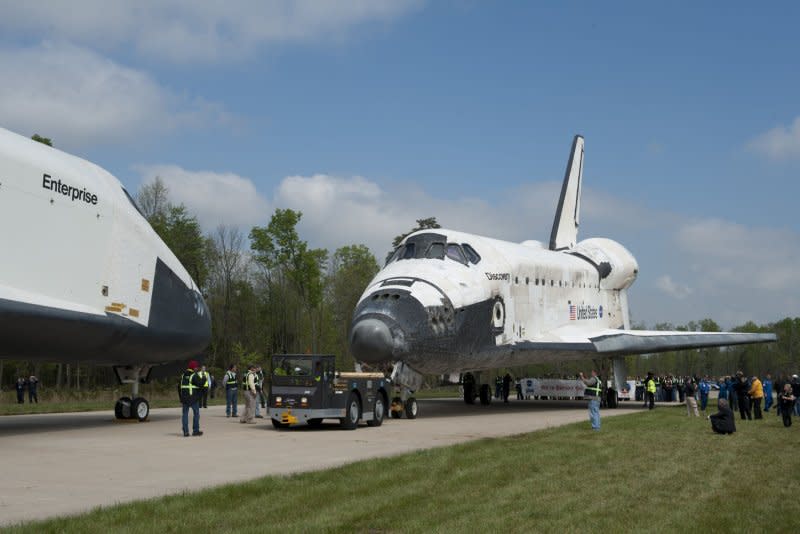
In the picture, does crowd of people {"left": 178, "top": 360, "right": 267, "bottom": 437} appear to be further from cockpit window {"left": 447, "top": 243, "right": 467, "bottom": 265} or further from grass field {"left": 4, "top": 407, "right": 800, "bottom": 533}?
cockpit window {"left": 447, "top": 243, "right": 467, "bottom": 265}

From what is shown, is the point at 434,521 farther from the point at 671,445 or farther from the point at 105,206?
the point at 105,206

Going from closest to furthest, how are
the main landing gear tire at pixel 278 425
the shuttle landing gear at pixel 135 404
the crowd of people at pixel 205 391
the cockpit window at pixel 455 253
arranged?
the crowd of people at pixel 205 391 → the main landing gear tire at pixel 278 425 → the shuttle landing gear at pixel 135 404 → the cockpit window at pixel 455 253

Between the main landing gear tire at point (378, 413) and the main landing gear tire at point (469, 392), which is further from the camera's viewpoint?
the main landing gear tire at point (469, 392)

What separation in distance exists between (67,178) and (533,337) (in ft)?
43.5

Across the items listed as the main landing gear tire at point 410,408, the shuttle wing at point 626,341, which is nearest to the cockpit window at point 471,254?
the shuttle wing at point 626,341

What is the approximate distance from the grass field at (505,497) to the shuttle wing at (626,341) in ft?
34.0

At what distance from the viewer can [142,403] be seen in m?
18.3

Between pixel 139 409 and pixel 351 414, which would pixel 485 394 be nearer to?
pixel 351 414

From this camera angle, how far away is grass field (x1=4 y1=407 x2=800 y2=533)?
263 inches

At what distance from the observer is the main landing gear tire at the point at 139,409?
1816 centimetres

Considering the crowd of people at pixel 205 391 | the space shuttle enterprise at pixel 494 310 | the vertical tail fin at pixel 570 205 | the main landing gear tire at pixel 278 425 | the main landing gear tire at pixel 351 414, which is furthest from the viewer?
the vertical tail fin at pixel 570 205

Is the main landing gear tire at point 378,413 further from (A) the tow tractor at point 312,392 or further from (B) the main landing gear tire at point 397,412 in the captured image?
(B) the main landing gear tire at point 397,412

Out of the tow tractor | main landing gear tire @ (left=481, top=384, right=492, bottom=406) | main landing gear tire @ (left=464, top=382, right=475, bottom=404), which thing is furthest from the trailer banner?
the tow tractor

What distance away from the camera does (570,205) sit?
30.9 m
